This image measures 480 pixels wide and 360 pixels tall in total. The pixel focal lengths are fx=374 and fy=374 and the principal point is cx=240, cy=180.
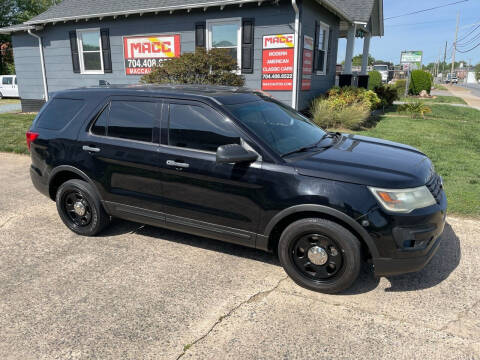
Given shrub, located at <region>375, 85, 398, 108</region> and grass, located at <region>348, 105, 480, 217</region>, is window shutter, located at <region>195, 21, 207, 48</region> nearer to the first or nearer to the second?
grass, located at <region>348, 105, 480, 217</region>

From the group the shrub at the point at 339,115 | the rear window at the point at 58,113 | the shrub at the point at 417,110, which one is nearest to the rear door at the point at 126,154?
the rear window at the point at 58,113

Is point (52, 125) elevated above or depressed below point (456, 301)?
above

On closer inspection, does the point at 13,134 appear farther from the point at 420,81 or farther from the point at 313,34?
the point at 420,81

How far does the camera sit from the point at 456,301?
123 inches

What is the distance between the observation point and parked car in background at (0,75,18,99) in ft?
79.2

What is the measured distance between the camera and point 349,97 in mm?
12062

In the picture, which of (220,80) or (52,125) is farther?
(220,80)

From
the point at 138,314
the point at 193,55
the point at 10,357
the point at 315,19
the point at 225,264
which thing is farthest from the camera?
the point at 315,19

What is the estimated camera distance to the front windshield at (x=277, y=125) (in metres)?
3.54

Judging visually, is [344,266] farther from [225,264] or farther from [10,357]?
[10,357]

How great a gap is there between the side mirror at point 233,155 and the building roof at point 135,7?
8433 mm

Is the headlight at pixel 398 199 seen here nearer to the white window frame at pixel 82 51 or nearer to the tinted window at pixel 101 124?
the tinted window at pixel 101 124

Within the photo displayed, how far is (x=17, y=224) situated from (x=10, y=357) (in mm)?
2722

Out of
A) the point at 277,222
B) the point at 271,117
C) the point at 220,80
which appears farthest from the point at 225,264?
the point at 220,80
